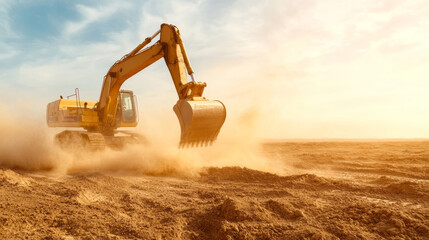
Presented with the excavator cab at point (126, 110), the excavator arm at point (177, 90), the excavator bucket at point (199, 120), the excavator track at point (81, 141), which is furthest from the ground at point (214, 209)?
the excavator cab at point (126, 110)

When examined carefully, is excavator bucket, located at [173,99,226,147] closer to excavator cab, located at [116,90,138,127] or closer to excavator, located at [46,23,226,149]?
excavator, located at [46,23,226,149]

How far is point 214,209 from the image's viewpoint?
4.33 meters

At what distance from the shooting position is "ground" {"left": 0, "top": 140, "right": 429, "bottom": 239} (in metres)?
3.60

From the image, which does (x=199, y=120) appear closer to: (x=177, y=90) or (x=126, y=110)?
(x=177, y=90)

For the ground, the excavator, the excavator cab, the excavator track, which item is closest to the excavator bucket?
the excavator

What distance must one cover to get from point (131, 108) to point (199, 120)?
224 inches

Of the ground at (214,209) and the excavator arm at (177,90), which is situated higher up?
the excavator arm at (177,90)

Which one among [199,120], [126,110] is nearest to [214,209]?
[199,120]

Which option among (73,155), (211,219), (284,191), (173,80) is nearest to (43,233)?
(211,219)

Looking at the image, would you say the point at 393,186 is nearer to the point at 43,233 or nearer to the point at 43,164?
the point at 43,233

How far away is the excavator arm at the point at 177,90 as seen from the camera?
722cm

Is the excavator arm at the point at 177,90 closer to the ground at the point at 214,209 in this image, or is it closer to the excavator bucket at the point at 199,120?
the excavator bucket at the point at 199,120

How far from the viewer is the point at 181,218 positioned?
4.10 m

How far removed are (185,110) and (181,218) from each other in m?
3.44
